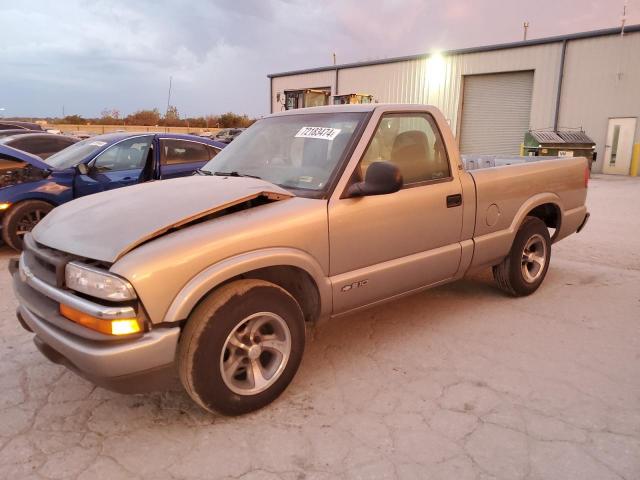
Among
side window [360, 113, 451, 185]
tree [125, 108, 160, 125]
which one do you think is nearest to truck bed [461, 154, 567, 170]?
side window [360, 113, 451, 185]

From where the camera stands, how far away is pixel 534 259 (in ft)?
15.7

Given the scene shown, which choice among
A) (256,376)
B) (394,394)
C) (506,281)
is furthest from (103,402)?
(506,281)

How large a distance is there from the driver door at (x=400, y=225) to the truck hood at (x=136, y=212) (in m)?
0.50

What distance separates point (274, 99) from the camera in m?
34.3

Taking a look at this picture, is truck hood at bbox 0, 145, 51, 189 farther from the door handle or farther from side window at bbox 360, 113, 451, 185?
the door handle

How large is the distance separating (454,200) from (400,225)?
0.65 m

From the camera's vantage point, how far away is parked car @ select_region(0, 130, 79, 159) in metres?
9.94

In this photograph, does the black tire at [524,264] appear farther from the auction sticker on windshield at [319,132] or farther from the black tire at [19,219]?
the black tire at [19,219]

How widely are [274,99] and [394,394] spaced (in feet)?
110

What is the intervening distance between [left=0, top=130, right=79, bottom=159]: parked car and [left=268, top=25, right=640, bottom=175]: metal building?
1132 centimetres

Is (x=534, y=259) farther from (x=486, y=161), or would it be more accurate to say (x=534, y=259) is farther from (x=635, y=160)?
(x=635, y=160)

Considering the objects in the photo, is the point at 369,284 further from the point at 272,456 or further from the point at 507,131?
the point at 507,131

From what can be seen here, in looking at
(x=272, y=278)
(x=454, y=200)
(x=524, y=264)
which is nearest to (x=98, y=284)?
(x=272, y=278)

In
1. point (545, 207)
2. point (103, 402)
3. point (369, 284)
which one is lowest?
point (103, 402)
